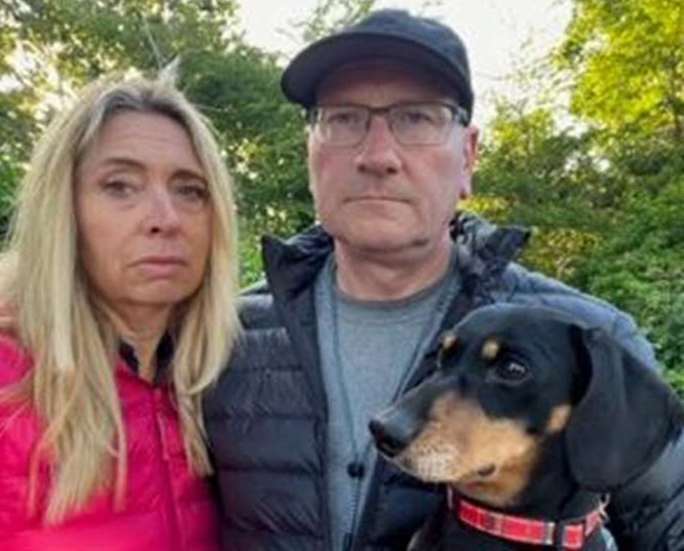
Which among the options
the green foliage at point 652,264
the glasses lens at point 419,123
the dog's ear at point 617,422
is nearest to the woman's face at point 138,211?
the glasses lens at point 419,123

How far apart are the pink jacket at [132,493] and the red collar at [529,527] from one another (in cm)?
74

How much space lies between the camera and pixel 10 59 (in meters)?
19.7

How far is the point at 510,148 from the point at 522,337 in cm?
2041

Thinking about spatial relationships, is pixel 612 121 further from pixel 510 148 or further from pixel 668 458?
pixel 668 458

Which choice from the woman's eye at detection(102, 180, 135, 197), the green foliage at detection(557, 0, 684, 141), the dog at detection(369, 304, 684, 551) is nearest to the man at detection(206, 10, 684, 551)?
the dog at detection(369, 304, 684, 551)

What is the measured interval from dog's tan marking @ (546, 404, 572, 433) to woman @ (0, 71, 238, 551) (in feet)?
3.07

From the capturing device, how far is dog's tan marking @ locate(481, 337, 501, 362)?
295 centimetres

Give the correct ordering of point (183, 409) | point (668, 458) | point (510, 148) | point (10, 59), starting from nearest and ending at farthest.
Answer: point (668, 458) < point (183, 409) < point (10, 59) < point (510, 148)

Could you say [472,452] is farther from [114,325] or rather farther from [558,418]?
[114,325]

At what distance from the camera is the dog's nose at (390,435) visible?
9.18 feet

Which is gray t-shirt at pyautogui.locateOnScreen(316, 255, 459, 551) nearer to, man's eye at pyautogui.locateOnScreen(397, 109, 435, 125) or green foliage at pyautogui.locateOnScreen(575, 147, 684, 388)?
man's eye at pyautogui.locateOnScreen(397, 109, 435, 125)

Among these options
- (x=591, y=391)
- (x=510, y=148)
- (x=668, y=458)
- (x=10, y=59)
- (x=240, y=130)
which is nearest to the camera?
(x=591, y=391)

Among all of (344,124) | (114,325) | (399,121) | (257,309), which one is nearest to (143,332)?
(114,325)

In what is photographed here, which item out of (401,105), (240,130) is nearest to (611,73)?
(240,130)
